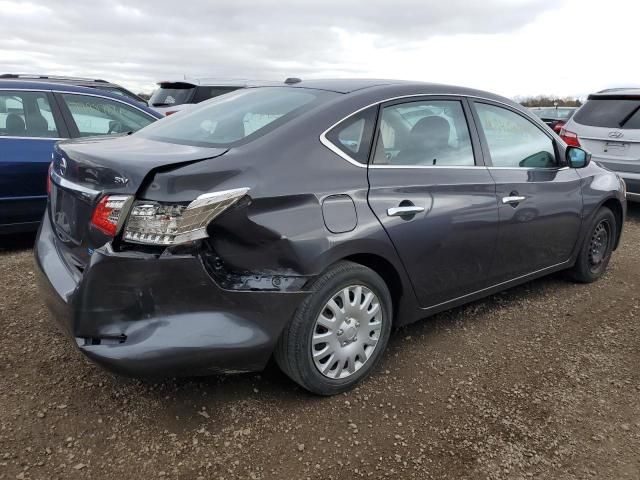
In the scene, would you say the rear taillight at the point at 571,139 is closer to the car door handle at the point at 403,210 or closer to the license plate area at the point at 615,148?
the license plate area at the point at 615,148

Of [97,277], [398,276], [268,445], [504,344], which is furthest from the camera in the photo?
[504,344]

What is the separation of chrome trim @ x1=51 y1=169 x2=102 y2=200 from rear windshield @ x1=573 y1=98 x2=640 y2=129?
6.68 m

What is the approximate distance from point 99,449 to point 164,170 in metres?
1.22

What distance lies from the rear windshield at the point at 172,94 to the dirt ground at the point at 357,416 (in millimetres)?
7359

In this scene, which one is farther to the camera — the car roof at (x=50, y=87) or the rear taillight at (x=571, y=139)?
the rear taillight at (x=571, y=139)

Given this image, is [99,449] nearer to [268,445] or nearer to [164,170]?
[268,445]

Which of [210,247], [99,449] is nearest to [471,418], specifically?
[210,247]

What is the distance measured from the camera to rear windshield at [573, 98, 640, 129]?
687 centimetres

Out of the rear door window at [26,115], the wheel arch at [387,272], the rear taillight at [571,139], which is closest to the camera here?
the wheel arch at [387,272]

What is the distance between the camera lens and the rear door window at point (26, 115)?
490 cm

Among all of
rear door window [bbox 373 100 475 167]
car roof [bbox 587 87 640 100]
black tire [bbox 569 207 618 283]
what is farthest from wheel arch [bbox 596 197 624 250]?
car roof [bbox 587 87 640 100]

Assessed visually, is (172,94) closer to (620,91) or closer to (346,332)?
(620,91)

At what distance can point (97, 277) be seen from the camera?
224 centimetres

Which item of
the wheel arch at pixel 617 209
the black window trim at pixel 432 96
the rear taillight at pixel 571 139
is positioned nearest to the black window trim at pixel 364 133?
the black window trim at pixel 432 96
